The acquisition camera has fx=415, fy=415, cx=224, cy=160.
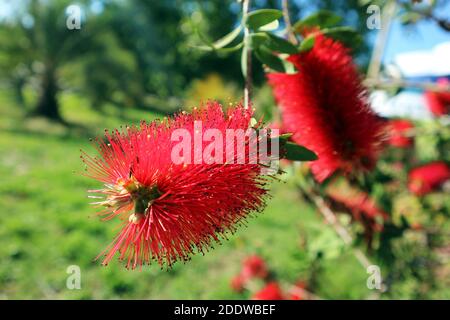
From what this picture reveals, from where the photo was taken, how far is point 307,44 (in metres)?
1.05

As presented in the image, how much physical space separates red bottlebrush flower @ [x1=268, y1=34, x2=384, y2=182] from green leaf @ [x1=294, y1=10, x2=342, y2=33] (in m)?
0.04

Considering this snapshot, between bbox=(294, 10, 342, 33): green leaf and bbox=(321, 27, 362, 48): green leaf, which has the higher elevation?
bbox=(294, 10, 342, 33): green leaf

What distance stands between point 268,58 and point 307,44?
0.37 ft

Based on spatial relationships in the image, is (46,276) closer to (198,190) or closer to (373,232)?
(373,232)

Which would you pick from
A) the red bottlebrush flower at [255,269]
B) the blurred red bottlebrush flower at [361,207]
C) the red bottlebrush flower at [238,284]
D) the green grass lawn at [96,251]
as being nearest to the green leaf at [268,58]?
the green grass lawn at [96,251]

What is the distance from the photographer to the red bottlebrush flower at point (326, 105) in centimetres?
111

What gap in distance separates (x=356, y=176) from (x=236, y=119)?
72cm

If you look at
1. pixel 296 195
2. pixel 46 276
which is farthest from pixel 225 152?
pixel 296 195

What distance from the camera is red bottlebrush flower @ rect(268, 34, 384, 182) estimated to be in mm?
1106

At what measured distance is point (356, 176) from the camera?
4.60ft

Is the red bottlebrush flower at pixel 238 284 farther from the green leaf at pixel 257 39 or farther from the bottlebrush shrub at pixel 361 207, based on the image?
the green leaf at pixel 257 39

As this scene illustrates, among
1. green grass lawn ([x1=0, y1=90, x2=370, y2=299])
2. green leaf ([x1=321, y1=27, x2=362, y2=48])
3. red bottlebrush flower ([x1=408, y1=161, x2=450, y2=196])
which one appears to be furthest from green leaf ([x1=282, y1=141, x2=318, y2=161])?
red bottlebrush flower ([x1=408, y1=161, x2=450, y2=196])

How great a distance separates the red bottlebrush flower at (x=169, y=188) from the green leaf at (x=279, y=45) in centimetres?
22

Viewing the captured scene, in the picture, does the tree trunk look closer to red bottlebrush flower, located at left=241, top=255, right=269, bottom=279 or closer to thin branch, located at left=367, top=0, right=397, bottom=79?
red bottlebrush flower, located at left=241, top=255, right=269, bottom=279
